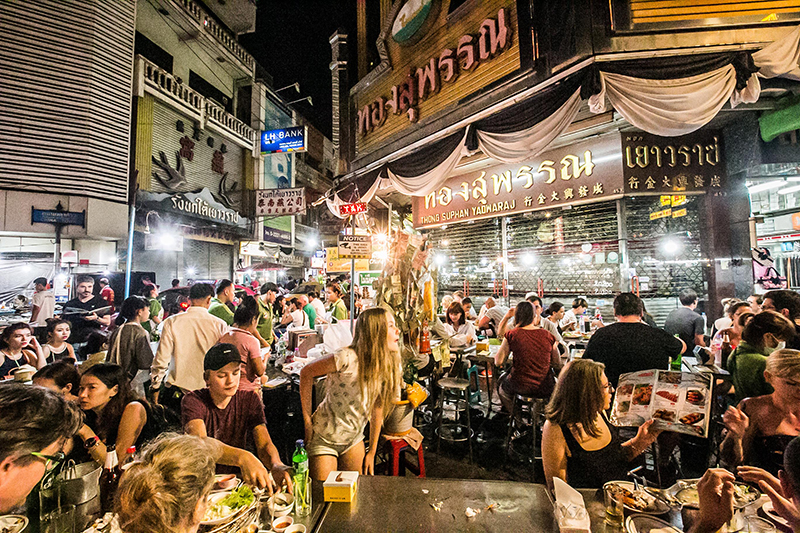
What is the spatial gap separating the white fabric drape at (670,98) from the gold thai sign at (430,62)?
1259 millimetres

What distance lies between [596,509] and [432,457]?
314cm

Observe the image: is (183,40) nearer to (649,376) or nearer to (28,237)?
(28,237)

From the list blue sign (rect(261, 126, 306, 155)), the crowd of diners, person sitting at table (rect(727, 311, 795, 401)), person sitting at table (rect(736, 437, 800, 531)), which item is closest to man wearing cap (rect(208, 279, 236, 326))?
the crowd of diners

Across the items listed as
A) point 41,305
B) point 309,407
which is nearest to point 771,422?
point 309,407

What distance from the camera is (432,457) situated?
189 inches

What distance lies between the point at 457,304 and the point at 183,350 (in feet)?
15.5

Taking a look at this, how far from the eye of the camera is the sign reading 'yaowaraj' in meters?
6.30

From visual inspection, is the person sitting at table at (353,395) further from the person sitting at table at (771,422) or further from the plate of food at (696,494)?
the person sitting at table at (771,422)

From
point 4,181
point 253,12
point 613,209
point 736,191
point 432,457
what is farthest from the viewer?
point 253,12

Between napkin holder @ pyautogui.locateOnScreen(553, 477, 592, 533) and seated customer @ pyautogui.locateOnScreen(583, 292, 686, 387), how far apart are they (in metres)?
2.54

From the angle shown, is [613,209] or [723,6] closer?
[723,6]

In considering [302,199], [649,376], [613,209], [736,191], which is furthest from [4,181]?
[736,191]

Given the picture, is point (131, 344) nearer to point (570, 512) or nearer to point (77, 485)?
point (77, 485)

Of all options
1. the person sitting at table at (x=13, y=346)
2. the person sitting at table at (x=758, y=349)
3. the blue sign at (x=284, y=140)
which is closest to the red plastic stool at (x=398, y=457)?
the person sitting at table at (x=758, y=349)
